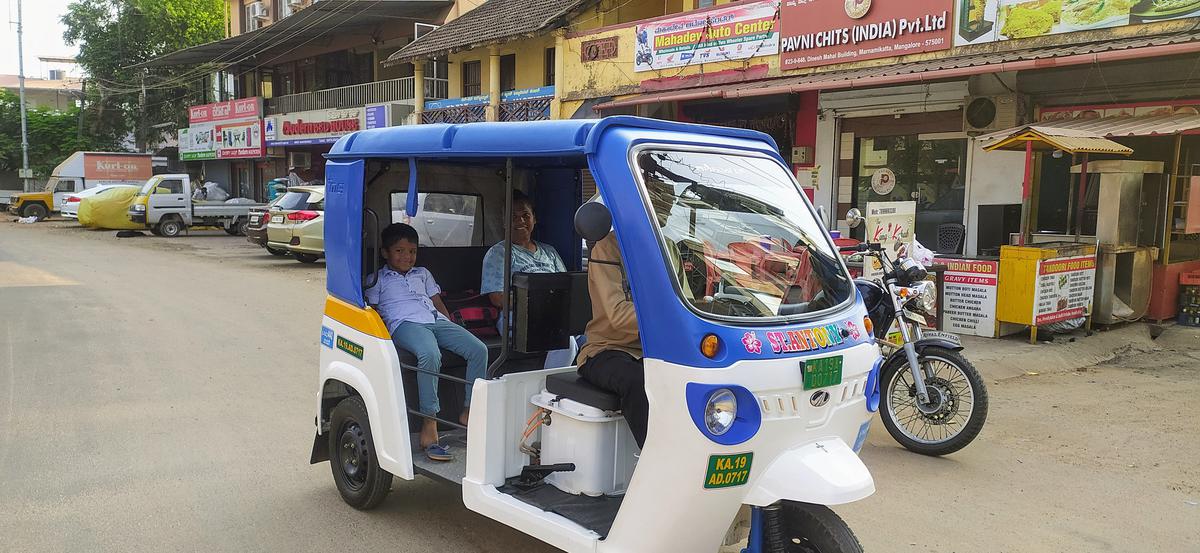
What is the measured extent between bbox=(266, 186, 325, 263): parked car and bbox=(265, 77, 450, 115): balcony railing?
6287mm

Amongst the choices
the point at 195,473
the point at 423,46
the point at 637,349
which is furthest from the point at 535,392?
the point at 423,46

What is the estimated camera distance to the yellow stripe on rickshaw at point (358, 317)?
178 inches

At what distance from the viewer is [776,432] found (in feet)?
10.3

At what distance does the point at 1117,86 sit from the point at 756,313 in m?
10.2

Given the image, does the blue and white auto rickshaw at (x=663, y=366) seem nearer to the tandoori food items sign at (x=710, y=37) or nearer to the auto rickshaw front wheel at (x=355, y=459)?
the auto rickshaw front wheel at (x=355, y=459)

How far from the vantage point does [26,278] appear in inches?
595

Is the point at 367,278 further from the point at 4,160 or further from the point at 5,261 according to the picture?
the point at 4,160

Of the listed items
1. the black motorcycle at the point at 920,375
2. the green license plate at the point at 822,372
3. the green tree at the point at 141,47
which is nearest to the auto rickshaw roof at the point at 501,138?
the green license plate at the point at 822,372

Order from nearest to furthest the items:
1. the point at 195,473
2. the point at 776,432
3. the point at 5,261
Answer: the point at 776,432 < the point at 195,473 < the point at 5,261

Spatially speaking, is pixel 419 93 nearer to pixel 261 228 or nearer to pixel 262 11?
pixel 261 228

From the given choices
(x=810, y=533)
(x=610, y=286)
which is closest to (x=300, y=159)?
(x=610, y=286)

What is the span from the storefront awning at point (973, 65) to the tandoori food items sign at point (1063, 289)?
2229mm

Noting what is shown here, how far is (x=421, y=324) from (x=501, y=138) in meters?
1.34

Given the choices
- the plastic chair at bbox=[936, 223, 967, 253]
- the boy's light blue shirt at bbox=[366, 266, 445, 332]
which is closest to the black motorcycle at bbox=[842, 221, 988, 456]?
the boy's light blue shirt at bbox=[366, 266, 445, 332]
